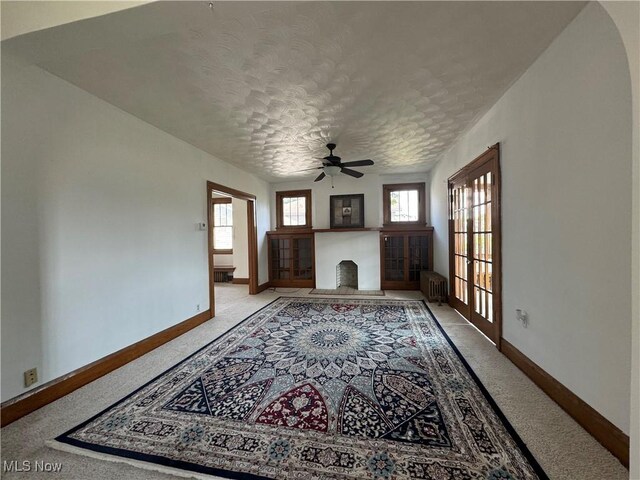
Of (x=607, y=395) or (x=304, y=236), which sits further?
(x=304, y=236)

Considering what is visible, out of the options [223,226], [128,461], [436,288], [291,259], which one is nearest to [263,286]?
[291,259]

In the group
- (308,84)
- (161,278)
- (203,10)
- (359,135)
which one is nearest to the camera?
(203,10)

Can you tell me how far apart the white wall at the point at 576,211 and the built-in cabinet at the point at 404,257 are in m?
3.21

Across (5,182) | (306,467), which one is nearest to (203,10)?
(5,182)

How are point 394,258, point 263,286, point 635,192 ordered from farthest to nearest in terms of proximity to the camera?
point 263,286 < point 394,258 < point 635,192

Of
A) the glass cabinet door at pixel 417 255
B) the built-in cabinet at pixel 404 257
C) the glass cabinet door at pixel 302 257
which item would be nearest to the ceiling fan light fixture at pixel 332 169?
the built-in cabinet at pixel 404 257

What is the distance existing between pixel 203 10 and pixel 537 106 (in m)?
2.52

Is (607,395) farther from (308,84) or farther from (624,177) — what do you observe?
(308,84)

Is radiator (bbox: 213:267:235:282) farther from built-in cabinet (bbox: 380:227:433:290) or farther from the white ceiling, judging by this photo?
the white ceiling

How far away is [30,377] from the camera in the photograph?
1.87m

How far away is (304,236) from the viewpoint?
630 cm

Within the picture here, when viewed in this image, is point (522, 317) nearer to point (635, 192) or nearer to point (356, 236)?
point (635, 192)

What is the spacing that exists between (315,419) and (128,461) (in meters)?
1.10

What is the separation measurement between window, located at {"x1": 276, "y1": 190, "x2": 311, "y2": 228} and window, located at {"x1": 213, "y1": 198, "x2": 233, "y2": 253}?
1.71 meters
